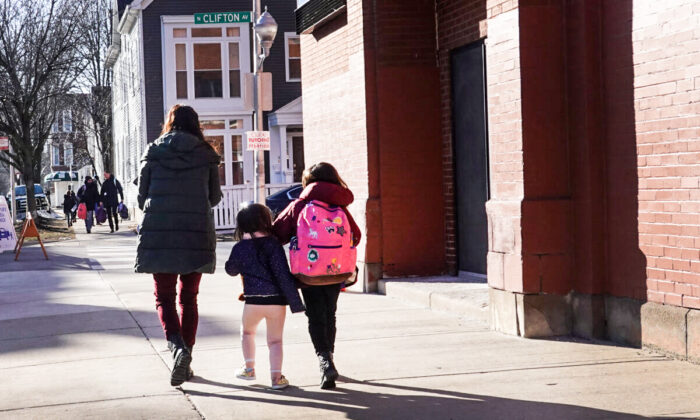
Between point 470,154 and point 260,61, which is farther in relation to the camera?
point 260,61

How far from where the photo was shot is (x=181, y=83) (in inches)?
1359

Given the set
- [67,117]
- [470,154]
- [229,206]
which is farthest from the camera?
[67,117]

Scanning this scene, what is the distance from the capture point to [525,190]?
8125mm

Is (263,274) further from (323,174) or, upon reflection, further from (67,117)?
(67,117)

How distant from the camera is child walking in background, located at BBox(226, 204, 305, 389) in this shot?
6484 mm

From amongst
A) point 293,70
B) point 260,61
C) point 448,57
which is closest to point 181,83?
point 293,70

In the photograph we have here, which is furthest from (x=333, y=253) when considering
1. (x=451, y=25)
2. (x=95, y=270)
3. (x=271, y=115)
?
(x=271, y=115)

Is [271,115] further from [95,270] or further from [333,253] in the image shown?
[333,253]

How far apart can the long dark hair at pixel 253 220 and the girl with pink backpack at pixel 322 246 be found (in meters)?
0.11

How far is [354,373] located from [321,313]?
58 centimetres

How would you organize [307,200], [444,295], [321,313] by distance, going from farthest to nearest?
[444,295], [321,313], [307,200]

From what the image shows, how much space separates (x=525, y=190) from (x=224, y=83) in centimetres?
2715

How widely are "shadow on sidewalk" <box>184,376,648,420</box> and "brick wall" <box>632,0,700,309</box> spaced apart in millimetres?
1722

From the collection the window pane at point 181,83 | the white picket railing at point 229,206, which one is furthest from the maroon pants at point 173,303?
the window pane at point 181,83
